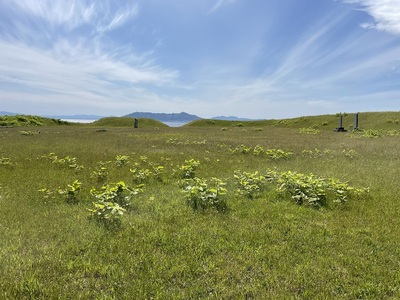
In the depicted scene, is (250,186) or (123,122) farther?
(123,122)

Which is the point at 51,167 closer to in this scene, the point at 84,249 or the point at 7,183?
the point at 7,183

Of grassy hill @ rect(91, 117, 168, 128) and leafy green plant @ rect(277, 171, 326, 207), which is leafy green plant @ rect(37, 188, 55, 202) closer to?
leafy green plant @ rect(277, 171, 326, 207)

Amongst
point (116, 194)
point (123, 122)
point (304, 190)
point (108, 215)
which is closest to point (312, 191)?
point (304, 190)

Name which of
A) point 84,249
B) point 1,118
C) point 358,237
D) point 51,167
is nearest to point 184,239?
point 84,249

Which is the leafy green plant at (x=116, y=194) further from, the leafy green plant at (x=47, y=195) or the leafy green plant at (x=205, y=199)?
the leafy green plant at (x=205, y=199)

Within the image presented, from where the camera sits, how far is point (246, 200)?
33.5ft

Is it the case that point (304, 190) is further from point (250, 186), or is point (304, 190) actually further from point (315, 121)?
point (315, 121)

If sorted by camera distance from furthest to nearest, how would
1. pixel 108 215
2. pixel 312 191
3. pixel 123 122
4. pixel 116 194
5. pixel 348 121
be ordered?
pixel 123 122
pixel 348 121
pixel 312 191
pixel 116 194
pixel 108 215

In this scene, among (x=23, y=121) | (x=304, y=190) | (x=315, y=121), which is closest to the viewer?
(x=304, y=190)

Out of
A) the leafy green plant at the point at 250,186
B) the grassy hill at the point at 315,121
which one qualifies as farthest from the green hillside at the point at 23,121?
the leafy green plant at the point at 250,186

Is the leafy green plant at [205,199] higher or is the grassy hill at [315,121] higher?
the grassy hill at [315,121]

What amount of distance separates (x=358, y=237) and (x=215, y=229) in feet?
12.7

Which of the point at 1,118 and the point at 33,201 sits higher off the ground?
the point at 1,118

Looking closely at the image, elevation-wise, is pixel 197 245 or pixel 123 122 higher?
pixel 123 122
